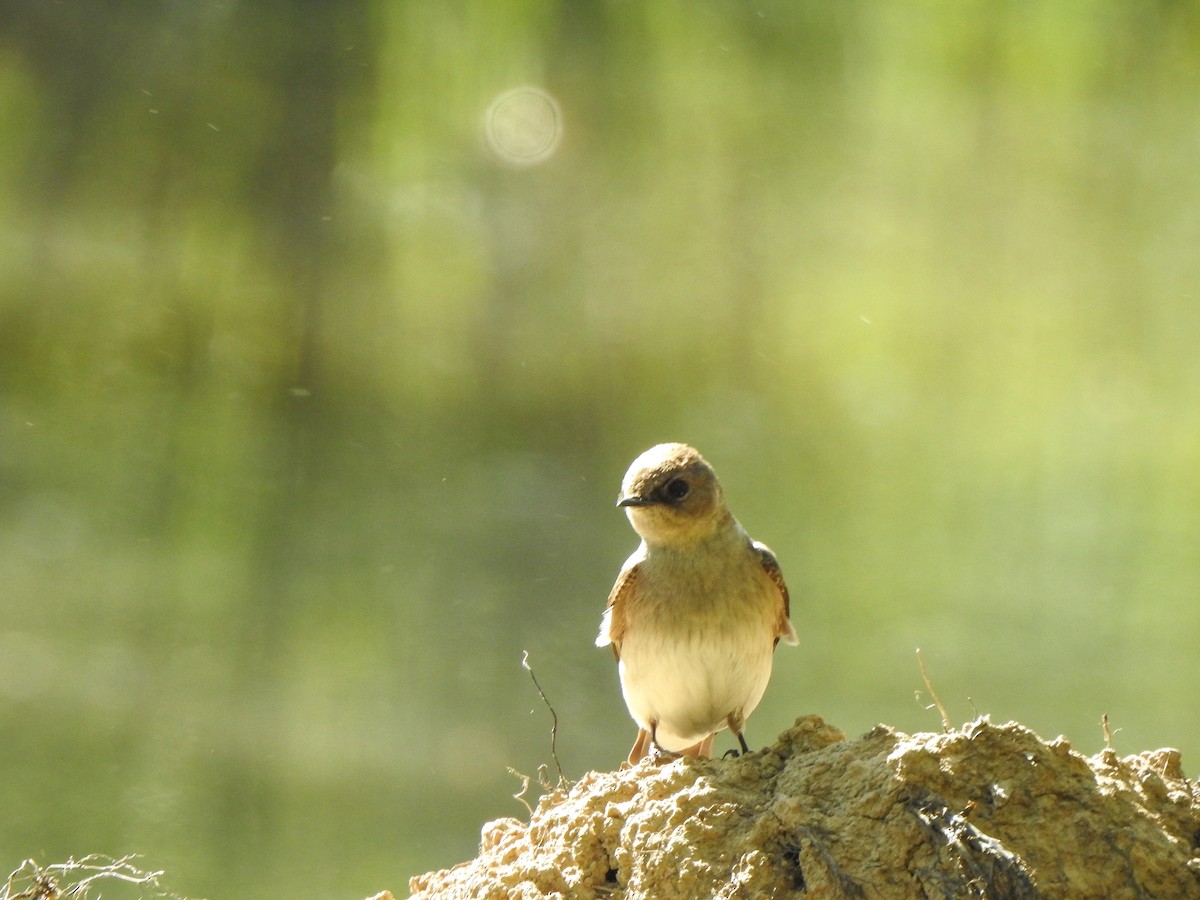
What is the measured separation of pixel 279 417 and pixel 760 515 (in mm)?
2630

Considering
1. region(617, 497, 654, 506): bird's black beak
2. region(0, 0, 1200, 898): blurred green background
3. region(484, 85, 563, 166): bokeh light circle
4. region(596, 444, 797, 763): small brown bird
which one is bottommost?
region(596, 444, 797, 763): small brown bird

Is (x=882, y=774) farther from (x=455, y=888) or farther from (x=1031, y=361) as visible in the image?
(x=1031, y=361)

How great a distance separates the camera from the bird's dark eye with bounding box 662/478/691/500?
4016 mm

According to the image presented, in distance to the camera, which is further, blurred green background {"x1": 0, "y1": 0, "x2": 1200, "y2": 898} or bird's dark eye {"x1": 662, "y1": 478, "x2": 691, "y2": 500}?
blurred green background {"x1": 0, "y1": 0, "x2": 1200, "y2": 898}

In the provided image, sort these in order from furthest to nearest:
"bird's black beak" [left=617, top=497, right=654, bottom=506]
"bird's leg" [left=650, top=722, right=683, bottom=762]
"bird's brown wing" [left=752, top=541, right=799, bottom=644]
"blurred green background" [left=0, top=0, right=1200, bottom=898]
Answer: "blurred green background" [left=0, top=0, right=1200, bottom=898] < "bird's brown wing" [left=752, top=541, right=799, bottom=644] < "bird's black beak" [left=617, top=497, right=654, bottom=506] < "bird's leg" [left=650, top=722, right=683, bottom=762]

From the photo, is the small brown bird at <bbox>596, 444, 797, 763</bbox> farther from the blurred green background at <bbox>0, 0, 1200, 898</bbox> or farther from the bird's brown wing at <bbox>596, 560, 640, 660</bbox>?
the blurred green background at <bbox>0, 0, 1200, 898</bbox>

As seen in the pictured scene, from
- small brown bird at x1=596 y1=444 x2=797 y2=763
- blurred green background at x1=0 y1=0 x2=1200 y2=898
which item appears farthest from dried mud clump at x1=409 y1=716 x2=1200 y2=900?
blurred green background at x1=0 y1=0 x2=1200 y2=898

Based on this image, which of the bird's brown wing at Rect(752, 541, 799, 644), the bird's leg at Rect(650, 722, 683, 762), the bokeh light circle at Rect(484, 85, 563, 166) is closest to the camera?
the bird's leg at Rect(650, 722, 683, 762)

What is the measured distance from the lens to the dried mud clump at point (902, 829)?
2.54 metres

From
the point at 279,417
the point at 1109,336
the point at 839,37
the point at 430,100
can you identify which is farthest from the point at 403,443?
the point at 1109,336

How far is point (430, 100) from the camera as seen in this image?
6.21 metres

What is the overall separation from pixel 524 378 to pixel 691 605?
254cm

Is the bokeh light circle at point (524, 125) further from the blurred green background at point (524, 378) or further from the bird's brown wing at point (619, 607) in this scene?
the bird's brown wing at point (619, 607)

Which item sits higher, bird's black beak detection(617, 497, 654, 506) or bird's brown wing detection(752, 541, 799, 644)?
bird's black beak detection(617, 497, 654, 506)
